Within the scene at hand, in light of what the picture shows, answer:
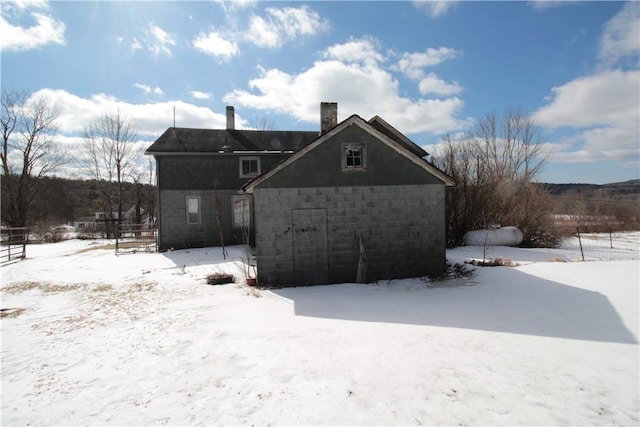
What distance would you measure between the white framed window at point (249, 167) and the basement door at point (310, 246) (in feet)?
33.9

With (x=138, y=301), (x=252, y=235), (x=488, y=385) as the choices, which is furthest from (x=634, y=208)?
(x=138, y=301)

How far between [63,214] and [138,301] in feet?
265

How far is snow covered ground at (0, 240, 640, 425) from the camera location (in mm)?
4398

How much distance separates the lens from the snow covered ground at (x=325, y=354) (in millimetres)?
4398

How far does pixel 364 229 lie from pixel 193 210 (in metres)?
12.5

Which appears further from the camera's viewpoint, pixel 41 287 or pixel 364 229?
pixel 364 229

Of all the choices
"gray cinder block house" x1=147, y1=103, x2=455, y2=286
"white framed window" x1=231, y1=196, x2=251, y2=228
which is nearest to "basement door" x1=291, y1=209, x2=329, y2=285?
"gray cinder block house" x1=147, y1=103, x2=455, y2=286

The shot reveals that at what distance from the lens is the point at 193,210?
66.5 feet

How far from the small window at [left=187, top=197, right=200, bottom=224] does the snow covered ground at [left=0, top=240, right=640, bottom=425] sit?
8955mm

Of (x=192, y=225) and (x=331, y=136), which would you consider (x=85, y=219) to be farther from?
(x=331, y=136)

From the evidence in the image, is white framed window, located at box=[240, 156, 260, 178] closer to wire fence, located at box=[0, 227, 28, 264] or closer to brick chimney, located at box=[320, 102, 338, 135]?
brick chimney, located at box=[320, 102, 338, 135]

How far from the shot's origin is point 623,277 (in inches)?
459

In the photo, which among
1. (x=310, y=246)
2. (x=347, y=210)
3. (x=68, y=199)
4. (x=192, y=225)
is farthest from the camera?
(x=68, y=199)

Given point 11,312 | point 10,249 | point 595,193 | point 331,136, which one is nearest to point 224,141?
point 331,136
